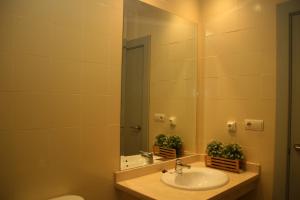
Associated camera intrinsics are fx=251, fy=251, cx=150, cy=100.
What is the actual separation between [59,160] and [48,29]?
691 millimetres

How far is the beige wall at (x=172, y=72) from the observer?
6.51 ft

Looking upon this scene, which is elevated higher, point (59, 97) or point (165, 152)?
point (59, 97)

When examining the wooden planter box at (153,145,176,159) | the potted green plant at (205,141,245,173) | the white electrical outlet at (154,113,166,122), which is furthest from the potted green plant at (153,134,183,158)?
the potted green plant at (205,141,245,173)

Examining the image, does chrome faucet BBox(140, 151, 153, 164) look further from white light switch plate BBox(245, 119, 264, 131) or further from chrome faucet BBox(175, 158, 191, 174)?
white light switch plate BBox(245, 119, 264, 131)

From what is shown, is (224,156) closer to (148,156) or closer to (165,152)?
(165,152)

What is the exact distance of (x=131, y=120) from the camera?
1.75 m

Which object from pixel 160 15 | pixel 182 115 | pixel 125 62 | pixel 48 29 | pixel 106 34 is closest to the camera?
pixel 48 29

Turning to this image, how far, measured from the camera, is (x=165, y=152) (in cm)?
199

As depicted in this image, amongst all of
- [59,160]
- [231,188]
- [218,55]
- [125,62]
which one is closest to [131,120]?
[125,62]

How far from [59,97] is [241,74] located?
135 centimetres

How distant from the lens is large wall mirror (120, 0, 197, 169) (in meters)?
1.71

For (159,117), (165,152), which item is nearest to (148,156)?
(165,152)

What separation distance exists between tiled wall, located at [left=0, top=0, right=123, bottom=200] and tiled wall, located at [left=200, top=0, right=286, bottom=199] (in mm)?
898

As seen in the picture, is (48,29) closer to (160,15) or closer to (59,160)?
(59,160)
